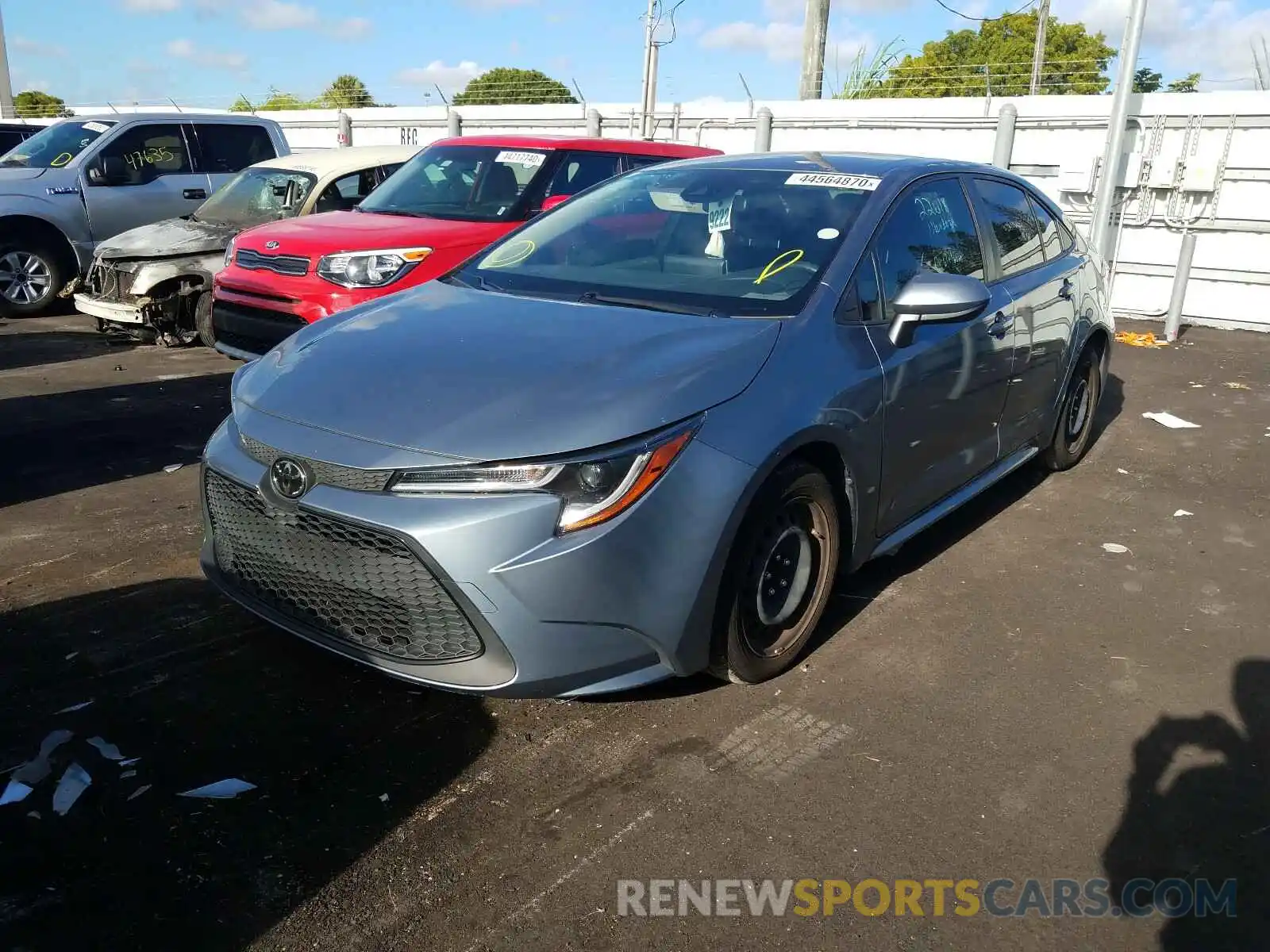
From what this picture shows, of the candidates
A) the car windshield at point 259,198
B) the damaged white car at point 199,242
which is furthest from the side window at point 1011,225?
the car windshield at point 259,198

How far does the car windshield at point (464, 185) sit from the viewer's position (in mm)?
7273

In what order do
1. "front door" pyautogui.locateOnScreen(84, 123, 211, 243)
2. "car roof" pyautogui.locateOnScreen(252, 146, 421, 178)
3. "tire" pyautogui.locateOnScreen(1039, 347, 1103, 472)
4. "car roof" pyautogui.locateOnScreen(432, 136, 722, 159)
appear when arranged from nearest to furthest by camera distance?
"tire" pyautogui.locateOnScreen(1039, 347, 1103, 472) → "car roof" pyautogui.locateOnScreen(432, 136, 722, 159) → "car roof" pyautogui.locateOnScreen(252, 146, 421, 178) → "front door" pyautogui.locateOnScreen(84, 123, 211, 243)

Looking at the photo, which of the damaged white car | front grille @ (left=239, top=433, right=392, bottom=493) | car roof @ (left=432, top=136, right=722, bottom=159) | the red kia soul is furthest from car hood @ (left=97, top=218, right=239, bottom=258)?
front grille @ (left=239, top=433, right=392, bottom=493)

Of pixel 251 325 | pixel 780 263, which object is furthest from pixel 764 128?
pixel 780 263

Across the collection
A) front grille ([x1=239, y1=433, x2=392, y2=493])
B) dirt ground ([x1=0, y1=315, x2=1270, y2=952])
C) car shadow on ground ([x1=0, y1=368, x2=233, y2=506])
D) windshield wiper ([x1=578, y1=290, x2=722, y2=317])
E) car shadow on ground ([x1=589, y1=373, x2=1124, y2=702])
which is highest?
windshield wiper ([x1=578, y1=290, x2=722, y2=317])

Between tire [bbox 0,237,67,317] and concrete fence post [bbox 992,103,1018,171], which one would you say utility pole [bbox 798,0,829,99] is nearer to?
concrete fence post [bbox 992,103,1018,171]

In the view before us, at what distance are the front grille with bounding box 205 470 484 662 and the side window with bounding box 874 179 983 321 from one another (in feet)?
6.36

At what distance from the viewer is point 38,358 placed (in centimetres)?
832

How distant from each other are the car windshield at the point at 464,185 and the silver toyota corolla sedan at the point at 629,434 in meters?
3.11

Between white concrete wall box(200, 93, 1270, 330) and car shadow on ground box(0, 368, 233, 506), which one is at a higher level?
white concrete wall box(200, 93, 1270, 330)

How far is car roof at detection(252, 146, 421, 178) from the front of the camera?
8.97 meters

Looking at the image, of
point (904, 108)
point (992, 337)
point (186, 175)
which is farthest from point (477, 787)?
point (904, 108)

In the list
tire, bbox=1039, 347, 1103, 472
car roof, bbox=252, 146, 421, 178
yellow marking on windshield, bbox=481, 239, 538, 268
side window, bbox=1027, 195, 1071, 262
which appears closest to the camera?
yellow marking on windshield, bbox=481, 239, 538, 268

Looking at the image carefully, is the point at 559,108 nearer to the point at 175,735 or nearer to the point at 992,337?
the point at 992,337
